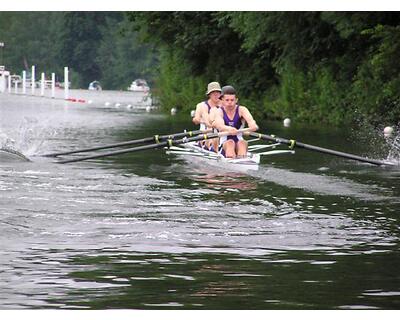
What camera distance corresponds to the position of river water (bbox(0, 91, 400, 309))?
352 inches

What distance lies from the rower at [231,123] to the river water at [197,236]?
49cm

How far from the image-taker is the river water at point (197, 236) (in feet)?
29.3

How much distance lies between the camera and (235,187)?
16453mm

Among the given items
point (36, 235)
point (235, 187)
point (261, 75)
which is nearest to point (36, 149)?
point (235, 187)

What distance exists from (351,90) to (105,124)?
8364 mm

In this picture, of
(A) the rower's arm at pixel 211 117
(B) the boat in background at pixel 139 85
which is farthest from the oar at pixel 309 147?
(B) the boat in background at pixel 139 85

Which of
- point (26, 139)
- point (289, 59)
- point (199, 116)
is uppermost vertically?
point (289, 59)

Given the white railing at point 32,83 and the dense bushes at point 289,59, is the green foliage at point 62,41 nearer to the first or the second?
the white railing at point 32,83

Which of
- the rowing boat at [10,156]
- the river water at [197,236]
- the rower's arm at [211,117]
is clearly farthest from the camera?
the rower's arm at [211,117]

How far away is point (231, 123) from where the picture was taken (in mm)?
19125

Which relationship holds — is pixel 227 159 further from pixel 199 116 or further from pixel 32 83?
pixel 32 83

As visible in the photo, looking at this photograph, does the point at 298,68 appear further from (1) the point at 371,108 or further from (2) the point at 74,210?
(2) the point at 74,210

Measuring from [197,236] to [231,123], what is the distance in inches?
296

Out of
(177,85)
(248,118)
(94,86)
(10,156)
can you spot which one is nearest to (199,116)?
(248,118)
